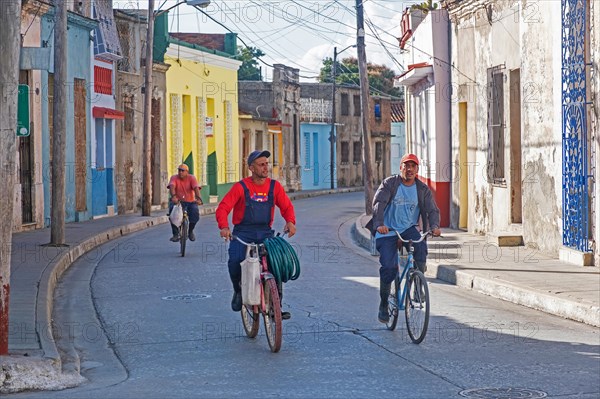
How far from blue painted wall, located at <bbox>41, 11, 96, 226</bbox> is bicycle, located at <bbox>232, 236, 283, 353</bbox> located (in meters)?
16.8

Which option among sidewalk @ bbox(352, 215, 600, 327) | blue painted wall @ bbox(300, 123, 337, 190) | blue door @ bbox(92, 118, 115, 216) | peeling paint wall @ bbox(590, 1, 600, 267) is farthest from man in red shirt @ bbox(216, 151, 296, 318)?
blue painted wall @ bbox(300, 123, 337, 190)

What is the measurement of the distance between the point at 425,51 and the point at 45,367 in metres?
19.7

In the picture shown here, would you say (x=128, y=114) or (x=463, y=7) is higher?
(x=463, y=7)

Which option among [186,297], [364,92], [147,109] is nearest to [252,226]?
[186,297]

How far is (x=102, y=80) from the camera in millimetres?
32312

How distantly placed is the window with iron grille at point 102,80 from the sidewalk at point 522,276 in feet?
47.0

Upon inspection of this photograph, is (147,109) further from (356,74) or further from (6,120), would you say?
(356,74)

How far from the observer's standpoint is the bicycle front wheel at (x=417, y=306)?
33.6 feet

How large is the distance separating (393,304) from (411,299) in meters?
0.35

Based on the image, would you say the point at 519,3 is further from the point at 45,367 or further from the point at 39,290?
the point at 45,367

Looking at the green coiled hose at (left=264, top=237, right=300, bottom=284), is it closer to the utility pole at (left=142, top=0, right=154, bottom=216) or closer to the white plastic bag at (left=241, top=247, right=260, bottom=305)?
the white plastic bag at (left=241, top=247, right=260, bottom=305)

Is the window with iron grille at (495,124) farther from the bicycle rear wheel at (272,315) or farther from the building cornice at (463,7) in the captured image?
the bicycle rear wheel at (272,315)

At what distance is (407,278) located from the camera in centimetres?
1077

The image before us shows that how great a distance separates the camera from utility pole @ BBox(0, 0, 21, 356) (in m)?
9.03
